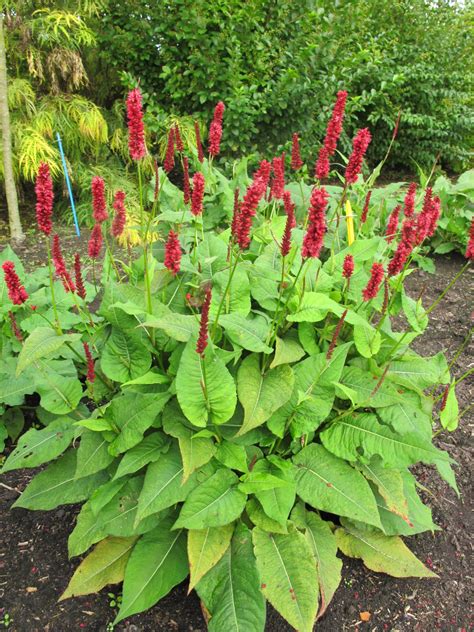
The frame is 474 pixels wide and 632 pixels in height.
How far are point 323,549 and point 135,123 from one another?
1760mm

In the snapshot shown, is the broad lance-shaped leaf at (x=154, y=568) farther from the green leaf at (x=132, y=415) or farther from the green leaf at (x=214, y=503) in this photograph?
the green leaf at (x=132, y=415)

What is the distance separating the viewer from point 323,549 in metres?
2.02

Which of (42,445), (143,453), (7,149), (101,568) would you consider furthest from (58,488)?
(7,149)

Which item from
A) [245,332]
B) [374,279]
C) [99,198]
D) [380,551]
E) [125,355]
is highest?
[99,198]

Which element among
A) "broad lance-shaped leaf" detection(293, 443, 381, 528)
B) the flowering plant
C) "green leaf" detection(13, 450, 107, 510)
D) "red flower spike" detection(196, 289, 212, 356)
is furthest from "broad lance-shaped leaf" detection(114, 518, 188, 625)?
"red flower spike" detection(196, 289, 212, 356)

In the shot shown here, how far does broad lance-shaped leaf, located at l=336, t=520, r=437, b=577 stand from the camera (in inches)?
84.7

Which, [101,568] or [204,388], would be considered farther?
[101,568]

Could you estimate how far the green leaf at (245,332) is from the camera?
192 centimetres

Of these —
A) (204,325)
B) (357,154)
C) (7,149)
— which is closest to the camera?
(204,325)

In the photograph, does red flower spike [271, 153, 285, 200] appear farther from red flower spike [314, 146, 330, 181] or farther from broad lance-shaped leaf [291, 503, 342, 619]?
broad lance-shaped leaf [291, 503, 342, 619]

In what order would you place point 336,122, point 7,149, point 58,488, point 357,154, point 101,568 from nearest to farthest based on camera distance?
point 357,154 < point 336,122 < point 101,568 < point 58,488 < point 7,149

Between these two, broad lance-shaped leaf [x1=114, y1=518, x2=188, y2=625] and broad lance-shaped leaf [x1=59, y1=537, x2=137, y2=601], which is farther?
broad lance-shaped leaf [x1=59, y1=537, x2=137, y2=601]

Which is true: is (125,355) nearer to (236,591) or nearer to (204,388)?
(204,388)

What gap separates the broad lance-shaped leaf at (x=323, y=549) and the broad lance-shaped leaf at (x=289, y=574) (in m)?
0.09
